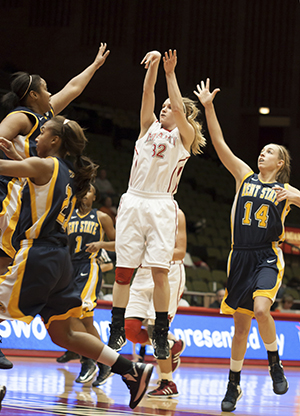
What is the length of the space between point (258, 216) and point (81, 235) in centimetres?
234

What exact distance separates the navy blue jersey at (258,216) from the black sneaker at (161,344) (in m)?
1.03

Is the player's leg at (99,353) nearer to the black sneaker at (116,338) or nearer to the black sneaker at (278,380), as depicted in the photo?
the black sneaker at (116,338)

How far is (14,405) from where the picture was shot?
138 inches

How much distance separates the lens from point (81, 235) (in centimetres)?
633

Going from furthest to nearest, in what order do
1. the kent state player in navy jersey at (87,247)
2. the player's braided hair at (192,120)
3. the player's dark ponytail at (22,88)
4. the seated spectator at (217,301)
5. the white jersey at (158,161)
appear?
1. the seated spectator at (217,301)
2. the kent state player in navy jersey at (87,247)
3. the player's braided hair at (192,120)
4. the white jersey at (158,161)
5. the player's dark ponytail at (22,88)

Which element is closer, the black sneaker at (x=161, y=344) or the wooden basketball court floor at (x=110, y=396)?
the wooden basketball court floor at (x=110, y=396)

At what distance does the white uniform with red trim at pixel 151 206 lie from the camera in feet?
14.4

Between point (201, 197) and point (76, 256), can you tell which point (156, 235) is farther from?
point (201, 197)

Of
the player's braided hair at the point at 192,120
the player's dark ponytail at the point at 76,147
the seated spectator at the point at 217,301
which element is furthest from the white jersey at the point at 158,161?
the seated spectator at the point at 217,301

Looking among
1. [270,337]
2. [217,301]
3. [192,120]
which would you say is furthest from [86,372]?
[217,301]

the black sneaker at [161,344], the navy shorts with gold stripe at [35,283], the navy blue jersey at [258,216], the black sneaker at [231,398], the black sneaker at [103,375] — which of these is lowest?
the black sneaker at [103,375]

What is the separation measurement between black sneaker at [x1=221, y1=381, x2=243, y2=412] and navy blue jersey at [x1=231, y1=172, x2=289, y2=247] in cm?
114

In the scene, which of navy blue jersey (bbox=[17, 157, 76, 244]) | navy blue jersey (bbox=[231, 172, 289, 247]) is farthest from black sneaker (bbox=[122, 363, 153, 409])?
navy blue jersey (bbox=[231, 172, 289, 247])

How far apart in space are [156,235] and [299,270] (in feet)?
41.4
